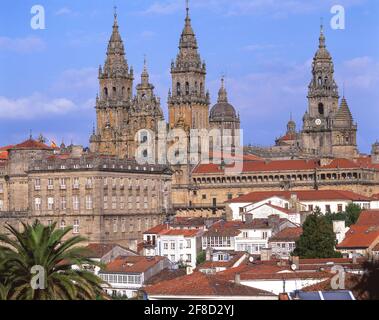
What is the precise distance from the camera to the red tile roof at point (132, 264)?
6009cm

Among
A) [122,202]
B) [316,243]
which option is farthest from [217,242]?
[122,202]

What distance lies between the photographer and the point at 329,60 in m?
151

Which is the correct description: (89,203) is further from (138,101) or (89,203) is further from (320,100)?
(320,100)

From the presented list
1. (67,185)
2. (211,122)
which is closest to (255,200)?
(67,185)

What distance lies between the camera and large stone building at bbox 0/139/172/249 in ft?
319

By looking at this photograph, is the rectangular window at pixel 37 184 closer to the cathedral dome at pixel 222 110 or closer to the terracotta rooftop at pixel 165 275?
the terracotta rooftop at pixel 165 275

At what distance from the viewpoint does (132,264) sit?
205ft

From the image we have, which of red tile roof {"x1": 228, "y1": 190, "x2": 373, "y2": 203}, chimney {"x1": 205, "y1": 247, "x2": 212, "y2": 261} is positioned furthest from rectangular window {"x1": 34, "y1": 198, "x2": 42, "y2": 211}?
chimney {"x1": 205, "y1": 247, "x2": 212, "y2": 261}

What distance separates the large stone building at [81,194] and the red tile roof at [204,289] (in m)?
52.3

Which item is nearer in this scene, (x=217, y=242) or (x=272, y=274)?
(x=272, y=274)

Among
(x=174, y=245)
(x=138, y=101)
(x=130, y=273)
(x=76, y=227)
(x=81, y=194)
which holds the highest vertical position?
(x=138, y=101)

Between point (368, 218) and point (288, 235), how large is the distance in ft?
35.0

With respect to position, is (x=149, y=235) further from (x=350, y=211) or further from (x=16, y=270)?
(x=16, y=270)

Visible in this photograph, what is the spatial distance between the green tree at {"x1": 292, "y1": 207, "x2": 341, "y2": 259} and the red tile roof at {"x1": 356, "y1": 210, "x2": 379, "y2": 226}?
42.2 feet
